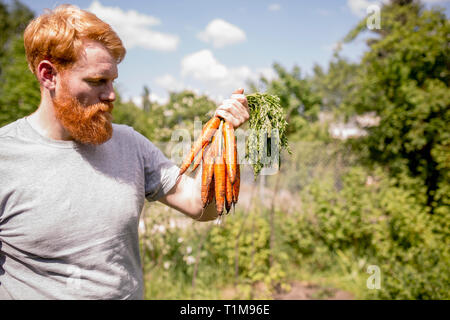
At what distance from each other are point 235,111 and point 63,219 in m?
0.94

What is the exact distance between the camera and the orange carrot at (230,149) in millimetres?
1539

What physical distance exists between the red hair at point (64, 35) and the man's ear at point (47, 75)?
4 cm

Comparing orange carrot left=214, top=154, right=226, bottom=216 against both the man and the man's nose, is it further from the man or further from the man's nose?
the man's nose

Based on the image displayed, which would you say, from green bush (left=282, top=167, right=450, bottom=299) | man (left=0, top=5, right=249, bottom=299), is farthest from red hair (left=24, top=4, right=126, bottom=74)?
green bush (left=282, top=167, right=450, bottom=299)

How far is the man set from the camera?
4.93ft

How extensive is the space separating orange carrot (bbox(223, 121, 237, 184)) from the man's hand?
29mm

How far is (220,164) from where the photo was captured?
5.27 ft

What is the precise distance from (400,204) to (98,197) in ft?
14.5

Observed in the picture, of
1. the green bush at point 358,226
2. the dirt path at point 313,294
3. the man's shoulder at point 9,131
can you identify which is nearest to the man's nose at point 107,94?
the man's shoulder at point 9,131

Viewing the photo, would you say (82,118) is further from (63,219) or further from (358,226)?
(358,226)

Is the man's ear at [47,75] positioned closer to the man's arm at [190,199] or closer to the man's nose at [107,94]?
the man's nose at [107,94]
